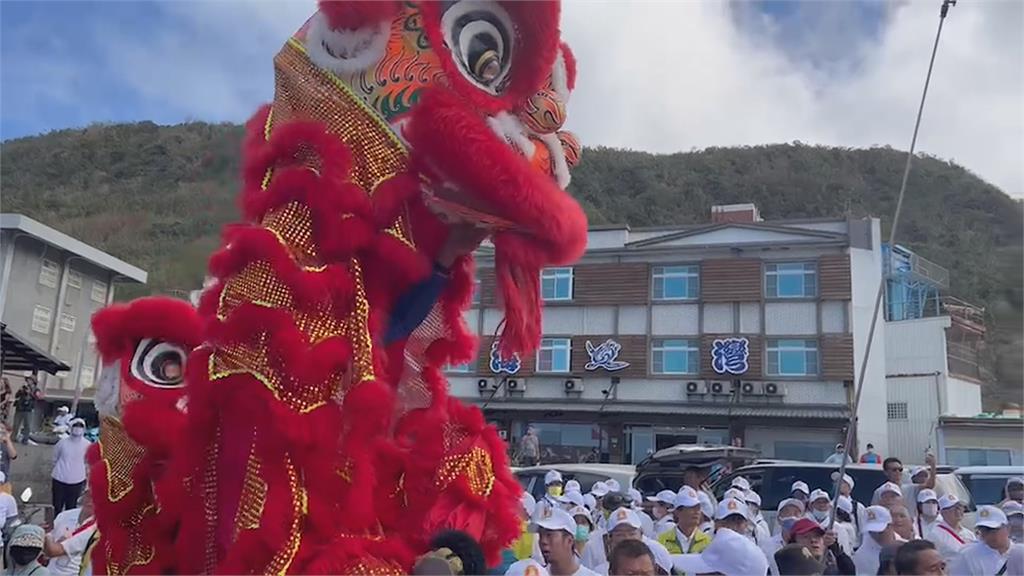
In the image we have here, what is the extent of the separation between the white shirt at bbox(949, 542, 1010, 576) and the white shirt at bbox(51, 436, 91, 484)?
7.57 m

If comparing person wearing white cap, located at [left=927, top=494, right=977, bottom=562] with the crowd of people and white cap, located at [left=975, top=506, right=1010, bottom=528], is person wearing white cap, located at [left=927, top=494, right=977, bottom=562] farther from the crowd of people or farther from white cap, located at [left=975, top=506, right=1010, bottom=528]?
white cap, located at [left=975, top=506, right=1010, bottom=528]

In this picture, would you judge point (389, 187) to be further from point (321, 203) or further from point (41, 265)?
point (41, 265)

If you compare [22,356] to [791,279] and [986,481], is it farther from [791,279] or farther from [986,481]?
[791,279]

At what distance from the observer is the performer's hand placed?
6.47ft

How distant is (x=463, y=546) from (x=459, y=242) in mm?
664

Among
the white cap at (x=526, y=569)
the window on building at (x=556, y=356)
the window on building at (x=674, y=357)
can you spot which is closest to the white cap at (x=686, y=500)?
the white cap at (x=526, y=569)

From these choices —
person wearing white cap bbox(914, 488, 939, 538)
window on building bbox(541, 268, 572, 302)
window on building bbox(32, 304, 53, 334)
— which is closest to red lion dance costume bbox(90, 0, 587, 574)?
person wearing white cap bbox(914, 488, 939, 538)

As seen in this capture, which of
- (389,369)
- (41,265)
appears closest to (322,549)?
(389,369)

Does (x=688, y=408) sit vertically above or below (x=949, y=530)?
above

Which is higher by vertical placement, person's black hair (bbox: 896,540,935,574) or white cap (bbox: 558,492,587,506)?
person's black hair (bbox: 896,540,935,574)

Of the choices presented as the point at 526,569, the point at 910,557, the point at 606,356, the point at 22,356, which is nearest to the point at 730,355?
the point at 606,356

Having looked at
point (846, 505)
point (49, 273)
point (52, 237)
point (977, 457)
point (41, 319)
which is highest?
point (52, 237)

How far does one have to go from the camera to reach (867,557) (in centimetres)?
623

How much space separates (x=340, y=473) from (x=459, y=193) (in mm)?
608
